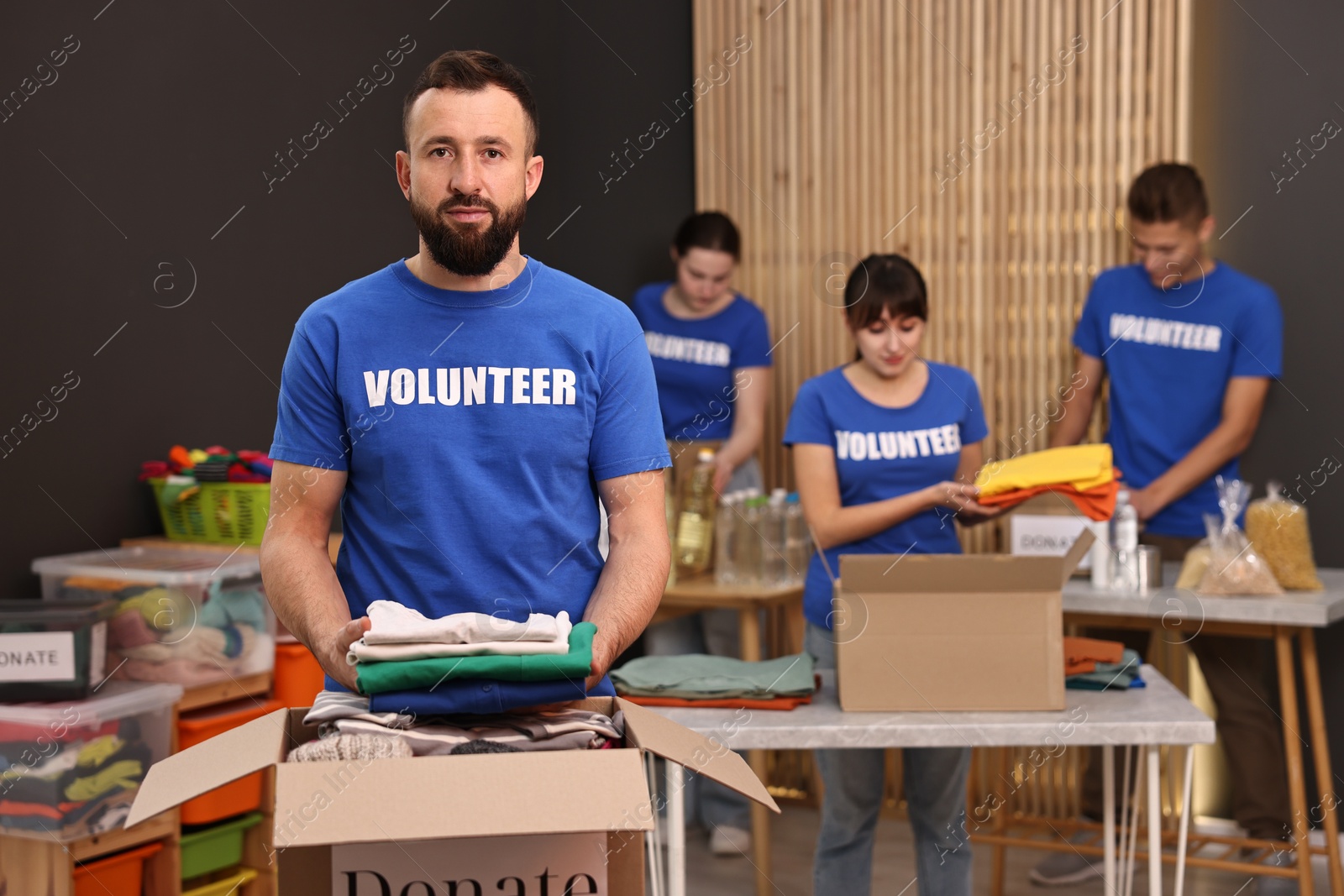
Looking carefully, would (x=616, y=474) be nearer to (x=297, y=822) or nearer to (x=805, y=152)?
(x=297, y=822)

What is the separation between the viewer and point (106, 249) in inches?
123

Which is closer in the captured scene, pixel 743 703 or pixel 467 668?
pixel 467 668

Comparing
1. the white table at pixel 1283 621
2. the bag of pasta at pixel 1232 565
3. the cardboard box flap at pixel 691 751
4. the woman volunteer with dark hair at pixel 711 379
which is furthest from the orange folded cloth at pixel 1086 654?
the woman volunteer with dark hair at pixel 711 379

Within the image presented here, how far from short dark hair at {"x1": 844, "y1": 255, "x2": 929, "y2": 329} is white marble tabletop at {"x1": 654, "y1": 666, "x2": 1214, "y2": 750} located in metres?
0.96

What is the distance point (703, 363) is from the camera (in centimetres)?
432

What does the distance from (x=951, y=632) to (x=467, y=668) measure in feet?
4.11

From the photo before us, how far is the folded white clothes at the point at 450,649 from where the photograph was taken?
135cm

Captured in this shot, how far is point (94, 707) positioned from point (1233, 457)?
311 centimetres

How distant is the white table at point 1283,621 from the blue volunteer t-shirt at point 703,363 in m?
1.38

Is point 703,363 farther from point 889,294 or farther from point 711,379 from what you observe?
point 889,294

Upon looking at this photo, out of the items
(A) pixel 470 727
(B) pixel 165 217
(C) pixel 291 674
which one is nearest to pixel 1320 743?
(C) pixel 291 674

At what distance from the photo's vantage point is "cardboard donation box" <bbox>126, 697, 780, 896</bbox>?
1.11m

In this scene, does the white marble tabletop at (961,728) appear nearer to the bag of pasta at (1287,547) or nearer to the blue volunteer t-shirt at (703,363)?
the bag of pasta at (1287,547)

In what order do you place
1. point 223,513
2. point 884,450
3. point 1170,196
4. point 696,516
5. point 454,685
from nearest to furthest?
point 454,685
point 884,450
point 223,513
point 1170,196
point 696,516
